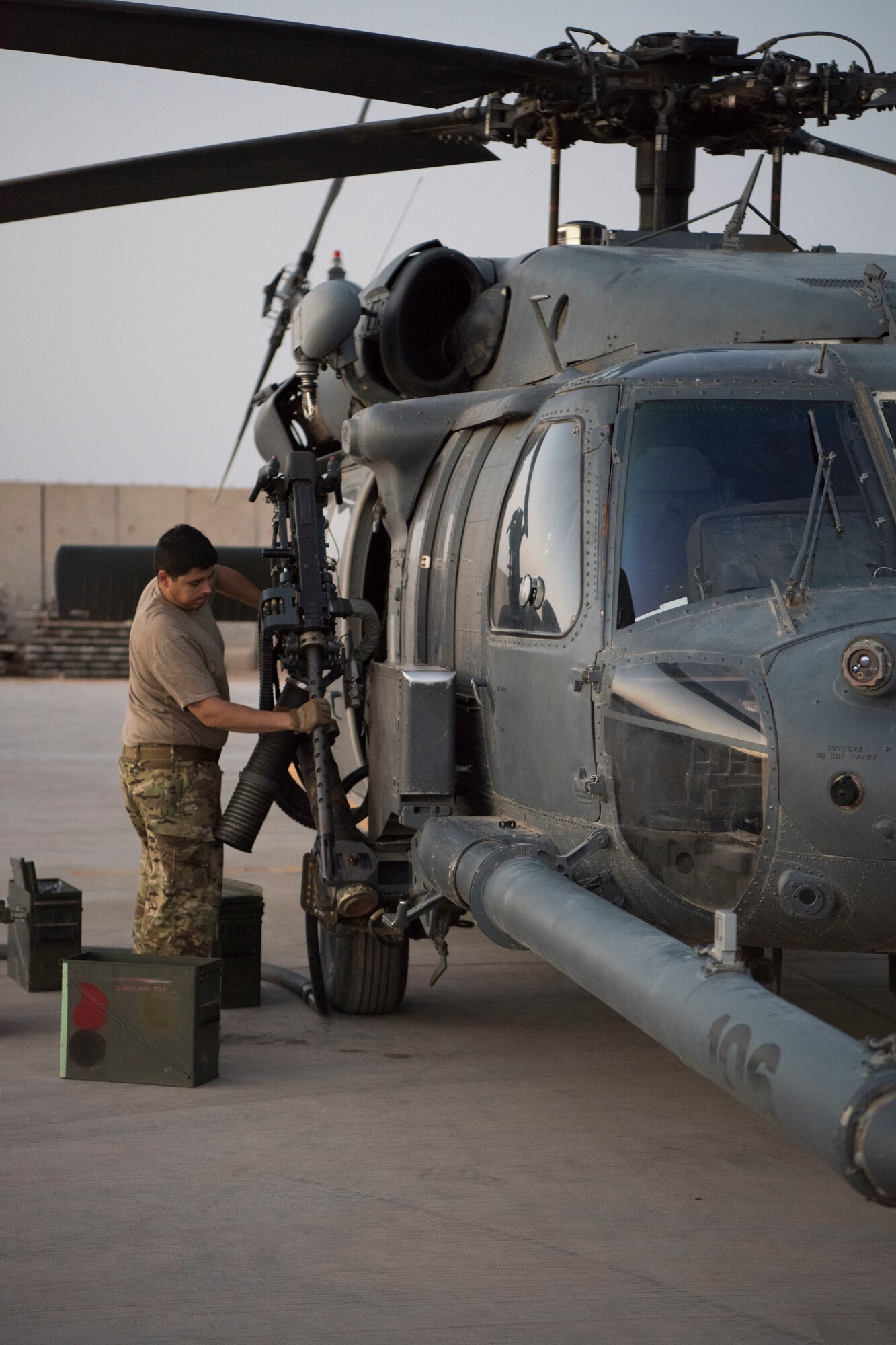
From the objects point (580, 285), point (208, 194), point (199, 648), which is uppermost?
point (208, 194)

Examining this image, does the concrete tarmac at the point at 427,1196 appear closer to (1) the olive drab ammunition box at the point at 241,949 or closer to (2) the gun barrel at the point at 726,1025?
(1) the olive drab ammunition box at the point at 241,949

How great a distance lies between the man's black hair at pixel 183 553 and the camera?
5785 millimetres

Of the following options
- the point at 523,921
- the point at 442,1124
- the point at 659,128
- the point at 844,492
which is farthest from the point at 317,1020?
the point at 659,128

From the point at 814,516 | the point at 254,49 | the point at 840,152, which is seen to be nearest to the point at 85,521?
the point at 840,152

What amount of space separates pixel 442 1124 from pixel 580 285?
3103 millimetres

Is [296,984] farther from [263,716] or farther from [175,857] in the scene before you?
[263,716]

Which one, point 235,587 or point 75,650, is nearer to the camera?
point 235,587

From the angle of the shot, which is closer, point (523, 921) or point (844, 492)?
point (523, 921)

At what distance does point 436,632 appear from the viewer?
19.6 ft

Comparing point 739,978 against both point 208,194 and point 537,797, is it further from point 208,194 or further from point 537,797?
point 208,194

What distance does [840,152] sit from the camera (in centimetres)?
748

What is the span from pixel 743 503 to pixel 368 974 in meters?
2.53

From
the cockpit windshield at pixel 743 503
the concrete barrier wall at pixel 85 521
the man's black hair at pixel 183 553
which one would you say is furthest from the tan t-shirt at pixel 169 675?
the concrete barrier wall at pixel 85 521

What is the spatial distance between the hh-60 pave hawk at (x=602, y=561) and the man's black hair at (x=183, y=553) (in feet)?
1.29
